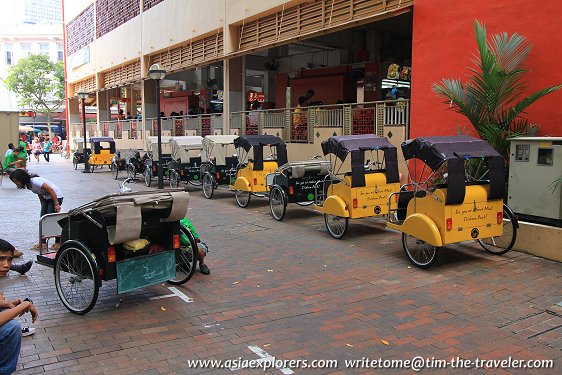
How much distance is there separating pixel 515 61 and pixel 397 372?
256 inches

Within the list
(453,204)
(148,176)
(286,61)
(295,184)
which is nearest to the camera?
(453,204)

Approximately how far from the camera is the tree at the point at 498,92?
26.4 ft

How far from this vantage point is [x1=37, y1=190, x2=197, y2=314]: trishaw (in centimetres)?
500

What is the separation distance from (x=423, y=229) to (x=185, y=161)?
1040cm

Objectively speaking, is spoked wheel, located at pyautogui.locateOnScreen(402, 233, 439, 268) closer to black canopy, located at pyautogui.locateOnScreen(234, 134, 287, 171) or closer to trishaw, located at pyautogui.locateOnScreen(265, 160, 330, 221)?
trishaw, located at pyautogui.locateOnScreen(265, 160, 330, 221)

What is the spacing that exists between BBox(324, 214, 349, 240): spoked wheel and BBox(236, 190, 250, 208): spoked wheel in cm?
366

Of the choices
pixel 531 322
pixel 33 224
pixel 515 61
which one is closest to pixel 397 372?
pixel 531 322

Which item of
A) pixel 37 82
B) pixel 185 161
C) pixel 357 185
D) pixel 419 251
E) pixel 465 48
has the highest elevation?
pixel 37 82

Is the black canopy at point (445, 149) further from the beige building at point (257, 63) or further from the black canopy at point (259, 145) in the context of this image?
the black canopy at point (259, 145)

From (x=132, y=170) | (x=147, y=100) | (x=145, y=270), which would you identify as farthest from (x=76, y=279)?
(x=147, y=100)

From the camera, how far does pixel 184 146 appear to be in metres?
15.9

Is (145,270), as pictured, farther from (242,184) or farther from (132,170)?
(132,170)

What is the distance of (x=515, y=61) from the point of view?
8.33 meters

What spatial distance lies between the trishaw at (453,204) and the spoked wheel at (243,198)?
580 centimetres
